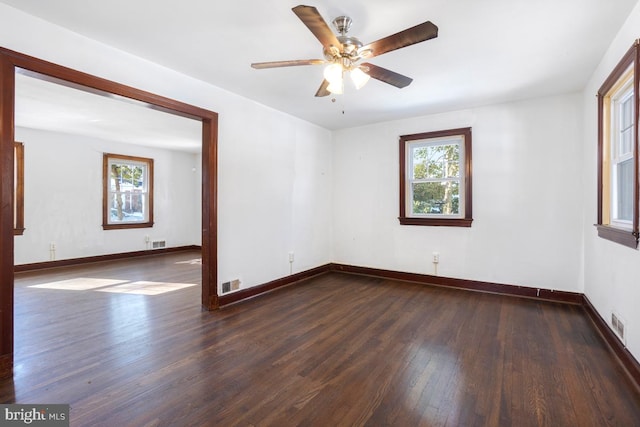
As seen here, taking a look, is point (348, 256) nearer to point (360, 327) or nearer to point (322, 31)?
point (360, 327)

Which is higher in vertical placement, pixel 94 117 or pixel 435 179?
pixel 94 117

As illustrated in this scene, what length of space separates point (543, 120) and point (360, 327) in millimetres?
3363

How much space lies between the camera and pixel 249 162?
152 inches

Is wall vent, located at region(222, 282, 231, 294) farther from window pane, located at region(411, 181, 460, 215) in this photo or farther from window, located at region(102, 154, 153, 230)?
window, located at region(102, 154, 153, 230)

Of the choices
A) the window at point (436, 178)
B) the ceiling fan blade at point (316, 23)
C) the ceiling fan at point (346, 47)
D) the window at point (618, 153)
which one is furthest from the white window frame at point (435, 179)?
the ceiling fan blade at point (316, 23)

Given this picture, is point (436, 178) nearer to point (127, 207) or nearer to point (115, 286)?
point (115, 286)

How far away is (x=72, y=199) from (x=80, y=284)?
7.65ft

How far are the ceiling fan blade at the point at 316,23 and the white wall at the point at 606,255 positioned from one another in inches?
80.8

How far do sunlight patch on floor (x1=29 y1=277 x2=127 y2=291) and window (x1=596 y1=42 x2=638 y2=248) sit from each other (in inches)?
233

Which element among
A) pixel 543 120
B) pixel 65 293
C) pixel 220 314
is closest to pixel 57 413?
pixel 220 314

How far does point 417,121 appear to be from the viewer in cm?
456

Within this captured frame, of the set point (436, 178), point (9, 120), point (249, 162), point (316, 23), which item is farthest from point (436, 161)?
point (9, 120)

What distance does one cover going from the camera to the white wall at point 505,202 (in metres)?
3.59

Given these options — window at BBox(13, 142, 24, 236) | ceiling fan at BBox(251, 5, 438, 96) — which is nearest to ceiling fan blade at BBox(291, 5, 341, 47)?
ceiling fan at BBox(251, 5, 438, 96)
